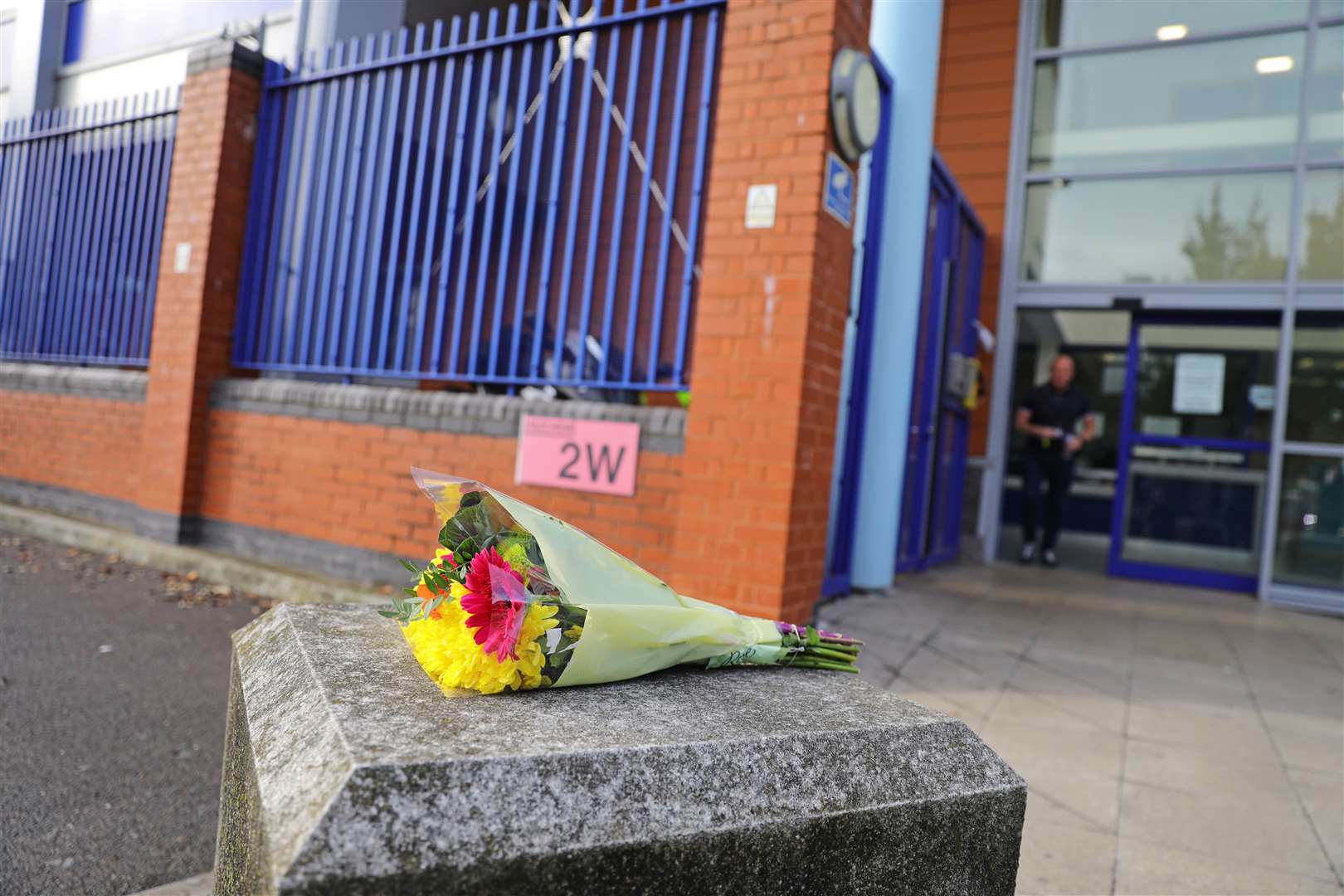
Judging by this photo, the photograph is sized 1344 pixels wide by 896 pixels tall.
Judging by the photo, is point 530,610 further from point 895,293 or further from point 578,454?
point 895,293

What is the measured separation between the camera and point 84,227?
7.27 metres

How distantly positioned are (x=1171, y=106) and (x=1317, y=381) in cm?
264

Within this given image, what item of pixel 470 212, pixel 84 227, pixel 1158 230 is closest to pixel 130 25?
pixel 84 227

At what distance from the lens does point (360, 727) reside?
1.16 m

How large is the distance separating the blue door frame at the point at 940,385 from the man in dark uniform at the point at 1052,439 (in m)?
0.90

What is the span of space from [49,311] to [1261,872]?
28.9ft

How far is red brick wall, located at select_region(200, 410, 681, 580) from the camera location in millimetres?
4188

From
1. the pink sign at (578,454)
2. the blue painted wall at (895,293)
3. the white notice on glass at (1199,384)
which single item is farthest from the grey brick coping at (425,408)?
the white notice on glass at (1199,384)

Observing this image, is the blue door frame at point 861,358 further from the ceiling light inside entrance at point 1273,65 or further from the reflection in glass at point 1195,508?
the ceiling light inside entrance at point 1273,65

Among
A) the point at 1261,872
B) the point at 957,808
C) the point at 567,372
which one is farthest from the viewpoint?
the point at 567,372

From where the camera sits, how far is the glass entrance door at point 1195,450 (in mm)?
7469

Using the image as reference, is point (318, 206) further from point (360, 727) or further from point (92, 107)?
point (360, 727)

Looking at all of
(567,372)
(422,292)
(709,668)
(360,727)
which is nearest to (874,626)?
(567,372)

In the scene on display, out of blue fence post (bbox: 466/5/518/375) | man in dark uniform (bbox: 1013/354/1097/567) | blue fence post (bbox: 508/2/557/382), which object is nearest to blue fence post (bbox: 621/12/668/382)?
blue fence post (bbox: 508/2/557/382)
